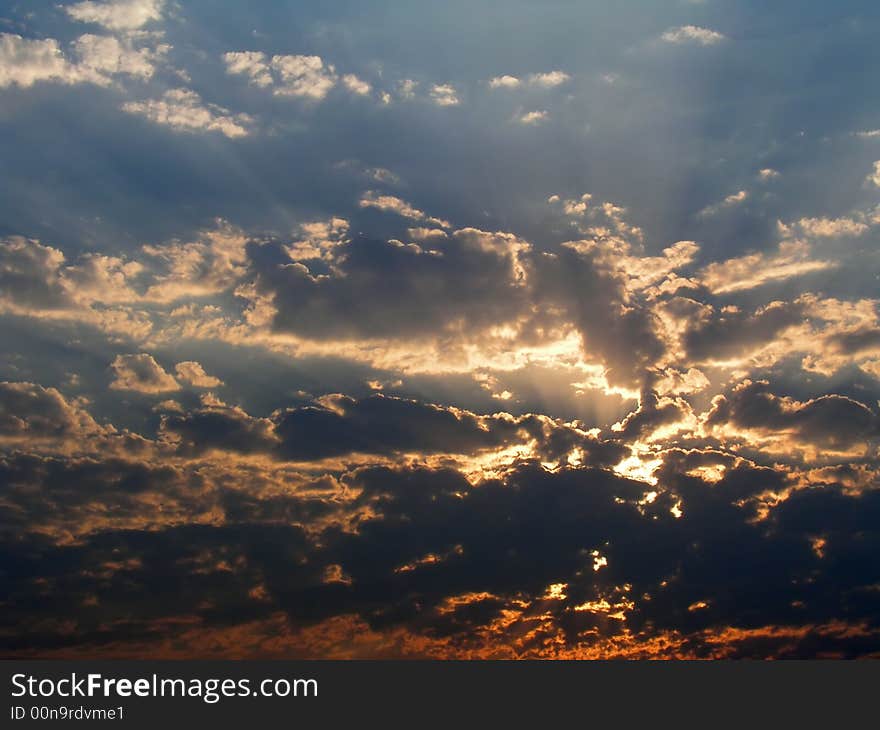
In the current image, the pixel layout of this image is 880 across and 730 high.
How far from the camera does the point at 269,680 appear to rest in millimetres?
170500

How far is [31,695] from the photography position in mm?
168625

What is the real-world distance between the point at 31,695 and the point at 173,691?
3332 cm

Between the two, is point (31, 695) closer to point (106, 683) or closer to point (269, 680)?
point (106, 683)

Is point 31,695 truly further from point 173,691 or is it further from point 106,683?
point 173,691

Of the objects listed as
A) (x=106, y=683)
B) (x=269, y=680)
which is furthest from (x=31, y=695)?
(x=269, y=680)

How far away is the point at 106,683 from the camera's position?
164 metres

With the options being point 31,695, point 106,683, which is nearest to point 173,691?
point 106,683

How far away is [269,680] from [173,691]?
1968 centimetres

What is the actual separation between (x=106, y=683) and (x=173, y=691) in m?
15.1

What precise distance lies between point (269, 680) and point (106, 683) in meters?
32.7

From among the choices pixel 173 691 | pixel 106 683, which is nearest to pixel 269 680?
pixel 173 691

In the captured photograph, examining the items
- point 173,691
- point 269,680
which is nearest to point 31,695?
point 173,691

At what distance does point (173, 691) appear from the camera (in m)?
161

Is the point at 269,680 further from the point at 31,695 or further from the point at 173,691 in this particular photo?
the point at 31,695
